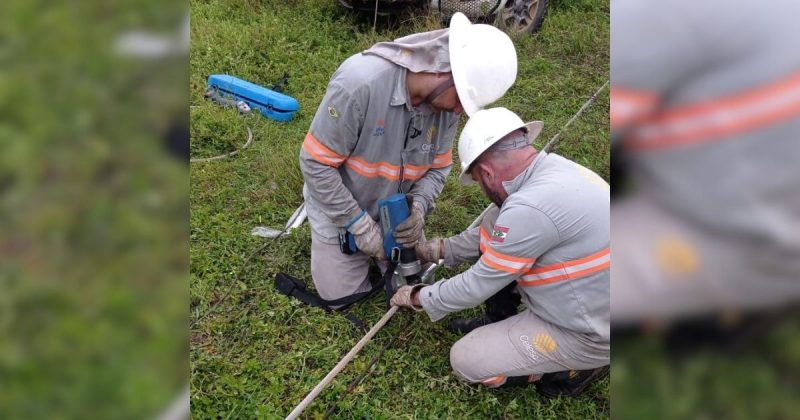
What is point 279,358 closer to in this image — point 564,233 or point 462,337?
point 462,337

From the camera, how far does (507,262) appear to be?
9.62 feet

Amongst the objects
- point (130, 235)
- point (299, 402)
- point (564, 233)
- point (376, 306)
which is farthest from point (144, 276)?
point (376, 306)

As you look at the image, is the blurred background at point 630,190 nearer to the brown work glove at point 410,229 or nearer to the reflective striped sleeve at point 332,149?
the reflective striped sleeve at point 332,149

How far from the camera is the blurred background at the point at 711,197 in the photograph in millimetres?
494

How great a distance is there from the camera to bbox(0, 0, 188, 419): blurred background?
0.50 metres

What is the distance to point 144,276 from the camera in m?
0.54

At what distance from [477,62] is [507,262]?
3.46ft

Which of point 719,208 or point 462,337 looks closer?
point 719,208

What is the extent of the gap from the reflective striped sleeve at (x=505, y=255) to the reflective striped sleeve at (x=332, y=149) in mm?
827

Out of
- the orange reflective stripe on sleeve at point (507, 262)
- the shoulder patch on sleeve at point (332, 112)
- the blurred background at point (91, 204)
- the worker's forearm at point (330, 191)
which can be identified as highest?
the blurred background at point (91, 204)

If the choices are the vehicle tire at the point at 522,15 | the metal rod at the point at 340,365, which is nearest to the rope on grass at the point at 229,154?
the metal rod at the point at 340,365

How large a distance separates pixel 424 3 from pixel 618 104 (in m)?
7.75

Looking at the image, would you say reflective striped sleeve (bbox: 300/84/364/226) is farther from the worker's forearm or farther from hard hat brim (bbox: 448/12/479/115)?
hard hat brim (bbox: 448/12/479/115)

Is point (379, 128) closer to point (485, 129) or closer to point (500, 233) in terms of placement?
point (485, 129)
